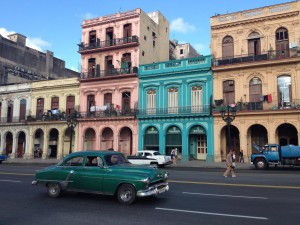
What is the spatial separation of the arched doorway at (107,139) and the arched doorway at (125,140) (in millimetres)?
1238

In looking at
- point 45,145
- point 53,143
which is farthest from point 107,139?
point 45,145

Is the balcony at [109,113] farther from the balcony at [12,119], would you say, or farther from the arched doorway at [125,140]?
the balcony at [12,119]

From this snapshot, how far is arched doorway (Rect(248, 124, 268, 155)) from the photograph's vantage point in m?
29.0

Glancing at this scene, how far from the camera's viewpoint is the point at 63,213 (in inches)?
308

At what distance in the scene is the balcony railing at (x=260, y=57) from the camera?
27.9 m

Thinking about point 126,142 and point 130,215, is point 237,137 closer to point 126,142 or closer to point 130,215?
point 126,142

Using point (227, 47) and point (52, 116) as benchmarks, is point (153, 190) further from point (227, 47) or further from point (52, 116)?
point (52, 116)

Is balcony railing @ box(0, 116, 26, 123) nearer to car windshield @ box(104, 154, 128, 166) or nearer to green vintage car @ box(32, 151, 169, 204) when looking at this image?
green vintage car @ box(32, 151, 169, 204)

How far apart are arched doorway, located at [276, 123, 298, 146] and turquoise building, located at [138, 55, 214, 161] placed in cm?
635

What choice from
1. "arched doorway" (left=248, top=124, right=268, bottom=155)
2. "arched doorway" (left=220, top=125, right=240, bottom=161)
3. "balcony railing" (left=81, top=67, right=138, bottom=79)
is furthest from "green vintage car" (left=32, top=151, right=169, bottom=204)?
"balcony railing" (left=81, top=67, right=138, bottom=79)

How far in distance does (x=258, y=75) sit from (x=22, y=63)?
119ft

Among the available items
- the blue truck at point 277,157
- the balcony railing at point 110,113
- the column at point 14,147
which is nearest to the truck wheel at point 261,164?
the blue truck at point 277,157

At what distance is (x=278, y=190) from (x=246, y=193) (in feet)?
4.82

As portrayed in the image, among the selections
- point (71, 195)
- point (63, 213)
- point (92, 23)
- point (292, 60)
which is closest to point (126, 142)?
point (92, 23)
